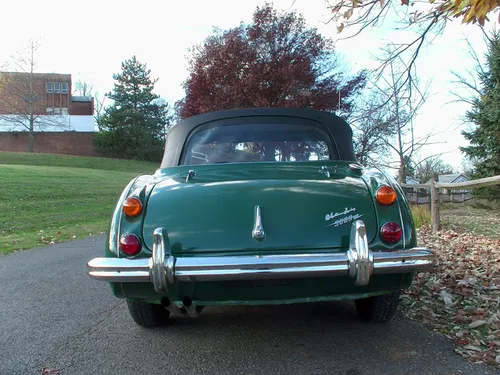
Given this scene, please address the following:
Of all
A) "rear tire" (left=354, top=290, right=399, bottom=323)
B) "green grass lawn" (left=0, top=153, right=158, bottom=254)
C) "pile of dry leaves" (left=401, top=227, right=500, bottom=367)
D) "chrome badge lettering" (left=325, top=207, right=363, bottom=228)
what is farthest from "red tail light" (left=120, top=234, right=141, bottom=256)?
"green grass lawn" (left=0, top=153, right=158, bottom=254)

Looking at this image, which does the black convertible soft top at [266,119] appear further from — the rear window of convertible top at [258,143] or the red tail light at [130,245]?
the red tail light at [130,245]

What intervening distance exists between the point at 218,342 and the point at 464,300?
87.6 inches

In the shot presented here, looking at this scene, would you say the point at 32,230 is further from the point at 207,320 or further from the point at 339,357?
the point at 339,357

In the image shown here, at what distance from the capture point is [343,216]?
271 centimetres

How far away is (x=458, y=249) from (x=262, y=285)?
4470mm

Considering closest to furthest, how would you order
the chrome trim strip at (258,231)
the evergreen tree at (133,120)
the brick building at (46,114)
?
the chrome trim strip at (258,231)
the brick building at (46,114)
the evergreen tree at (133,120)

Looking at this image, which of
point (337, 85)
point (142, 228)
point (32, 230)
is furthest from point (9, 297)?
point (337, 85)

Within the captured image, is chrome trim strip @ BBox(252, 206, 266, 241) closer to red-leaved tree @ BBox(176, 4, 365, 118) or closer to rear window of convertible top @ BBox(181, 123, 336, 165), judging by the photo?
rear window of convertible top @ BBox(181, 123, 336, 165)

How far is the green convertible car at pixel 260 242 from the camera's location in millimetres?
2514

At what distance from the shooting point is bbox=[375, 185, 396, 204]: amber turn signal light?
2766mm

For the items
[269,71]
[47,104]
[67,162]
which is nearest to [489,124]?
[269,71]

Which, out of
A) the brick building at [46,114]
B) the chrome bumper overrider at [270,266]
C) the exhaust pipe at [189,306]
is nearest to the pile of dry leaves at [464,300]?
the chrome bumper overrider at [270,266]

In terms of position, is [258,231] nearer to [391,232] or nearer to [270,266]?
[270,266]

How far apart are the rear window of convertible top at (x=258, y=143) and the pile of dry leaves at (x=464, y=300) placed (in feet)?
5.28
